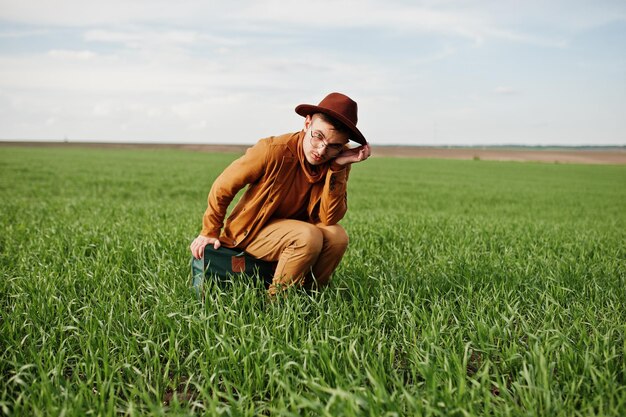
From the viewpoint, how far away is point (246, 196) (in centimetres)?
378

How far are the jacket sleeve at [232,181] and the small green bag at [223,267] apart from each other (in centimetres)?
16

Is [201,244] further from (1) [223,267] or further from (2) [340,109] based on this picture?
(2) [340,109]

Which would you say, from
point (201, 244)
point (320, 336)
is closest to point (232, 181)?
point (201, 244)

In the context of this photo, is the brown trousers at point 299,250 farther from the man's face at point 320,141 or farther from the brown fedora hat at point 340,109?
the brown fedora hat at point 340,109

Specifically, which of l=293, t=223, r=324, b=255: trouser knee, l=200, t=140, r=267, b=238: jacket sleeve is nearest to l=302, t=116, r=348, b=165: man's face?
l=200, t=140, r=267, b=238: jacket sleeve

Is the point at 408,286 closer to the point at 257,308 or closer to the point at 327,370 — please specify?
the point at 257,308

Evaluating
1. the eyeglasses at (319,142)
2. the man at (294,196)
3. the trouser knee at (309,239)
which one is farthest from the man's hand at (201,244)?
the eyeglasses at (319,142)

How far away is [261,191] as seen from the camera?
366cm

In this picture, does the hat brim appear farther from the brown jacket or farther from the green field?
the green field

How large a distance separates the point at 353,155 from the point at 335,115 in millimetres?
427

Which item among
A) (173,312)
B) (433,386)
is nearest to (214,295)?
(173,312)

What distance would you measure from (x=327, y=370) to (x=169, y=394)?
2.89 ft

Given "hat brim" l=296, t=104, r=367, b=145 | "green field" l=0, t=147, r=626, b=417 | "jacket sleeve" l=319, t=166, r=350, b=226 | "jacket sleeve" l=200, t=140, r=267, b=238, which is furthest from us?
"jacket sleeve" l=319, t=166, r=350, b=226

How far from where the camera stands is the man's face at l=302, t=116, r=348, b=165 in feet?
11.3
